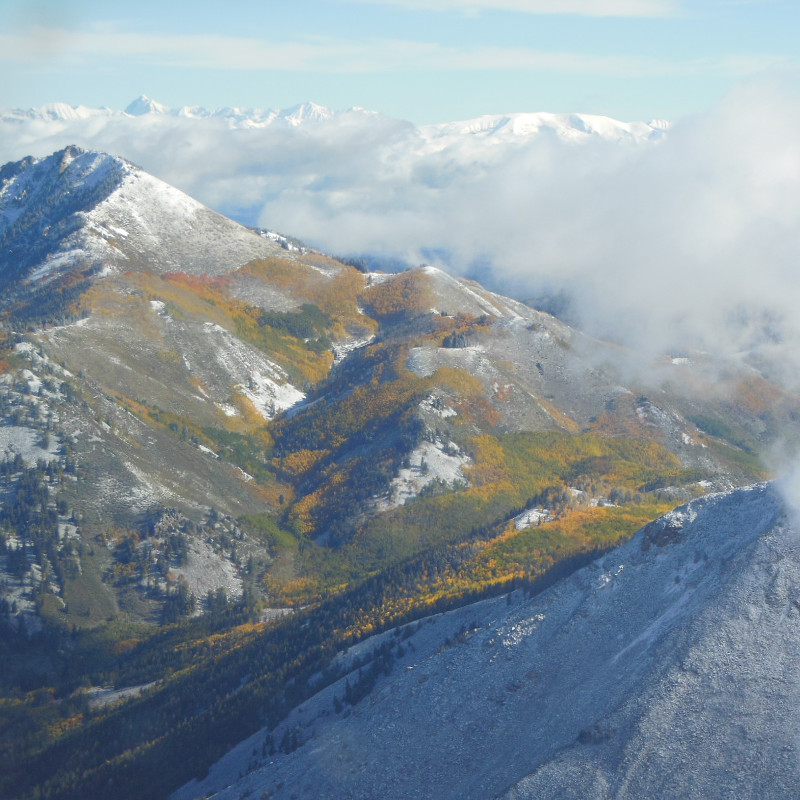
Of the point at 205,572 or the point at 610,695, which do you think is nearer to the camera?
the point at 610,695

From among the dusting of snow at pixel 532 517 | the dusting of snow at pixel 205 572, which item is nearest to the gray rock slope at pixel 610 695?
the dusting of snow at pixel 205 572

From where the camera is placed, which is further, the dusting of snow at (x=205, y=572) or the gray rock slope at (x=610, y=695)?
the dusting of snow at (x=205, y=572)

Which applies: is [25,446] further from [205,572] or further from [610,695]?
[610,695]

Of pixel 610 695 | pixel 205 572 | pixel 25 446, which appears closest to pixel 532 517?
pixel 205 572

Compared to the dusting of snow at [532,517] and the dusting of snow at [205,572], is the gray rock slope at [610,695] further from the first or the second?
the dusting of snow at [532,517]

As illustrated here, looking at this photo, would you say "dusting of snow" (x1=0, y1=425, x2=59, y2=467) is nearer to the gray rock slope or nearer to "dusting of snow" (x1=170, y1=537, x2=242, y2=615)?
"dusting of snow" (x1=170, y1=537, x2=242, y2=615)

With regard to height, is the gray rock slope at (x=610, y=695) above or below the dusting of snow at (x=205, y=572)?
above

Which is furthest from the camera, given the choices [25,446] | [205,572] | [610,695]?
[25,446]

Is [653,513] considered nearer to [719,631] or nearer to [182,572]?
[182,572]

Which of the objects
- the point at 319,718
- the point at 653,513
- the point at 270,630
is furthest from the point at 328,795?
the point at 653,513
